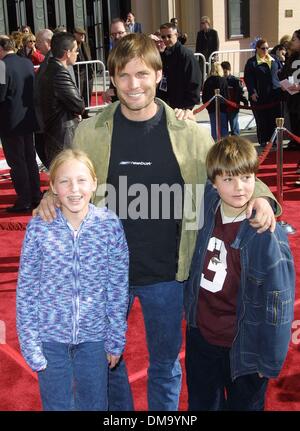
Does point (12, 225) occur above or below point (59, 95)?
below

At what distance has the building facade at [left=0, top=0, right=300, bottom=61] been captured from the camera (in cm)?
1738

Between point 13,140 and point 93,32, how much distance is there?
12349 millimetres

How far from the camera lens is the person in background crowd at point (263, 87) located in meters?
9.63

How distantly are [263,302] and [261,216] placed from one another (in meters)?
0.35

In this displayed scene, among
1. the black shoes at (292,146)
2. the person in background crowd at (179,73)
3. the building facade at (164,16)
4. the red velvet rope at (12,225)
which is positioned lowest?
the black shoes at (292,146)

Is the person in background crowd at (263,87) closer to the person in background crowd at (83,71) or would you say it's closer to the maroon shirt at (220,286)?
the person in background crowd at (83,71)

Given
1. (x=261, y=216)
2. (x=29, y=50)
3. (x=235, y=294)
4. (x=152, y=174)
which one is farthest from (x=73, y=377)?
(x=29, y=50)

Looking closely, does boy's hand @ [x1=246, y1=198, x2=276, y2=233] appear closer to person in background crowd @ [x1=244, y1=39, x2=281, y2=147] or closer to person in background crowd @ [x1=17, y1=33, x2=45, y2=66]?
person in background crowd @ [x1=244, y1=39, x2=281, y2=147]

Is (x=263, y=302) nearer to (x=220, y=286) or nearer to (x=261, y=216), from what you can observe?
(x=220, y=286)

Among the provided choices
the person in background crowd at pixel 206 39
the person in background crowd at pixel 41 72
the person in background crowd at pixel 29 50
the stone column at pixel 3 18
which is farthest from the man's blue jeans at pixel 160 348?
the stone column at pixel 3 18

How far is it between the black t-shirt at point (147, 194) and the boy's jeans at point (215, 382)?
0.35 metres

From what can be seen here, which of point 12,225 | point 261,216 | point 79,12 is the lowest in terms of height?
point 12,225

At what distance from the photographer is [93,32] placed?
59.5 feet

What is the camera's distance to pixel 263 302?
2320 mm
